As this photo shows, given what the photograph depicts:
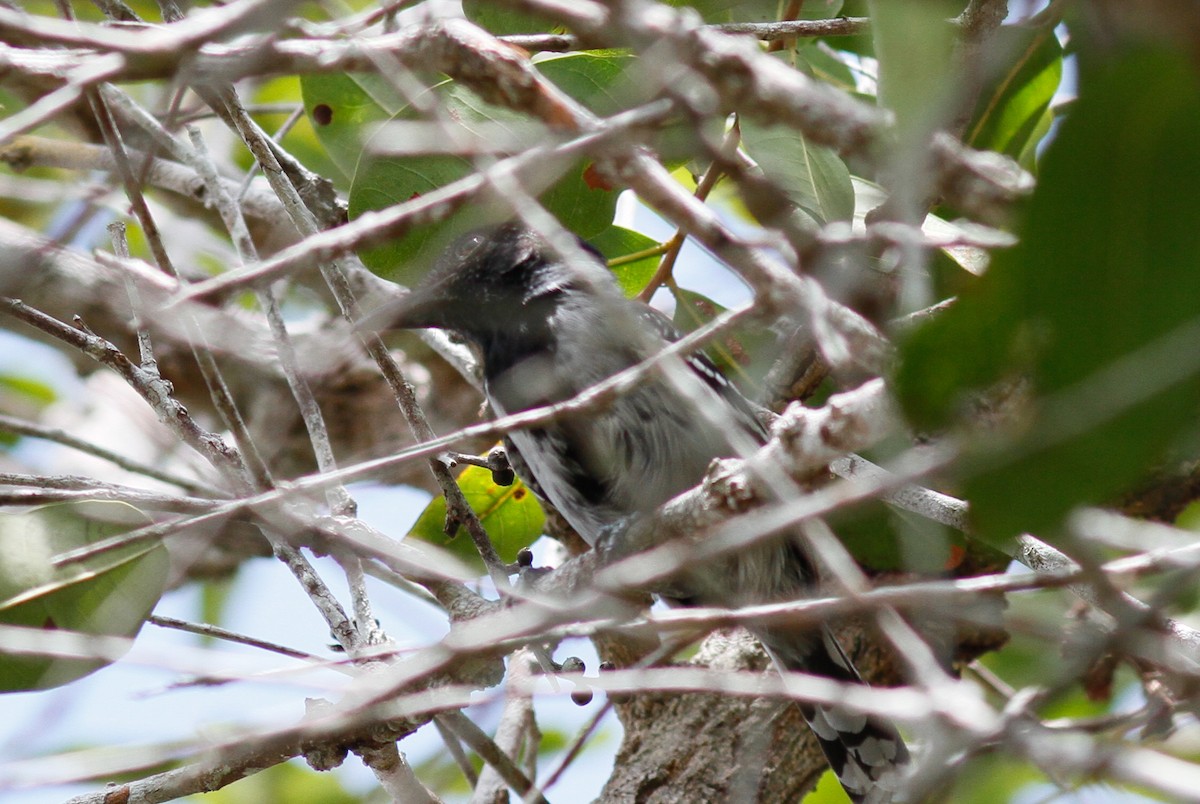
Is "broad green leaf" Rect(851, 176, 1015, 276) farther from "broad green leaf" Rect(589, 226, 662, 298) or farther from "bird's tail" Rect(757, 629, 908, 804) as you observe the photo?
"bird's tail" Rect(757, 629, 908, 804)

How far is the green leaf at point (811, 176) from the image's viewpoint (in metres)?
2.63

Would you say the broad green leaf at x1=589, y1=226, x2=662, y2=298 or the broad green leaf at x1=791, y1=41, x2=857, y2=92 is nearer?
the broad green leaf at x1=589, y1=226, x2=662, y2=298

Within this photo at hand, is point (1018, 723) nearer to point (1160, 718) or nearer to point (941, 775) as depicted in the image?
point (941, 775)

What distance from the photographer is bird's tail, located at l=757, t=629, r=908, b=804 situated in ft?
11.0

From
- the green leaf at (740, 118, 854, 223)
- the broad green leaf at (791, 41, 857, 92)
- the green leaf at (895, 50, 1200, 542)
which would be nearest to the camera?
Answer: the green leaf at (895, 50, 1200, 542)

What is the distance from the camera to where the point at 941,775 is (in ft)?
3.95

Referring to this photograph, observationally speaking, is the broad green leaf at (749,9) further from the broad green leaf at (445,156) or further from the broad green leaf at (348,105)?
the broad green leaf at (348,105)

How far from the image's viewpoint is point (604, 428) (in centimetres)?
325

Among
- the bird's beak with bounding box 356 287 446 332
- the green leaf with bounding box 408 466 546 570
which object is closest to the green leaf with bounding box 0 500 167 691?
the bird's beak with bounding box 356 287 446 332

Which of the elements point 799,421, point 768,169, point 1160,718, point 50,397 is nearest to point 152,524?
point 799,421

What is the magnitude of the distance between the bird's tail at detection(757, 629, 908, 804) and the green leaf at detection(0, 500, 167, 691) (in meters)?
1.87

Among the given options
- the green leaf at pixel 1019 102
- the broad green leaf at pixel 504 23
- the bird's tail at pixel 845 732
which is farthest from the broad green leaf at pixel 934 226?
the bird's tail at pixel 845 732

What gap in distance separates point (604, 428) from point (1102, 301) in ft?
7.05

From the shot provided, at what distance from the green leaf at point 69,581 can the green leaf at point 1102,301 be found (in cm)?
163
